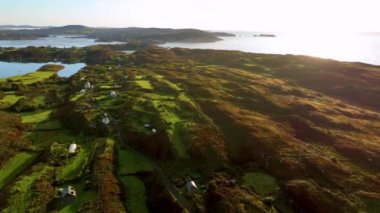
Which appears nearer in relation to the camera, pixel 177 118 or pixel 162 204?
pixel 162 204

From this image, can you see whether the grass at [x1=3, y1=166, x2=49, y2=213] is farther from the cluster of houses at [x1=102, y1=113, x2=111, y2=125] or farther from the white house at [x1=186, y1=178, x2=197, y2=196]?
the white house at [x1=186, y1=178, x2=197, y2=196]

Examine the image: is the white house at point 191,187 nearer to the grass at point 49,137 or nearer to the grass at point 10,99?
the grass at point 49,137

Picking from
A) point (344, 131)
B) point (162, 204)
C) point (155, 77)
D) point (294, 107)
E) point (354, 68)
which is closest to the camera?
point (162, 204)

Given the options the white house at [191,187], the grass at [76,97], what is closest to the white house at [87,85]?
the grass at [76,97]

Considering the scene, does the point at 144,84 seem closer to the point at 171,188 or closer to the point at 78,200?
the point at 171,188

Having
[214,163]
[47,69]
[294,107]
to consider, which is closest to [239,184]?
[214,163]

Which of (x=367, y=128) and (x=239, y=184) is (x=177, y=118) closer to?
(x=239, y=184)

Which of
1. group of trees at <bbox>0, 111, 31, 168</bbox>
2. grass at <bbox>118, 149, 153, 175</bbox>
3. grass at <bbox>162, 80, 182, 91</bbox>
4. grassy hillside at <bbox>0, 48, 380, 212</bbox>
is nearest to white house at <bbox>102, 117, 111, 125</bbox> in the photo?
grassy hillside at <bbox>0, 48, 380, 212</bbox>
